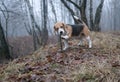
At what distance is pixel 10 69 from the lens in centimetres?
591

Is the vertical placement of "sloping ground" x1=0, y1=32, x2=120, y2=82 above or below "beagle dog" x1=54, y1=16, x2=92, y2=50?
below

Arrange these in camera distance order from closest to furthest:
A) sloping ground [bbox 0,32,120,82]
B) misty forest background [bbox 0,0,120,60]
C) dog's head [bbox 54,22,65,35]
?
sloping ground [bbox 0,32,120,82] → dog's head [bbox 54,22,65,35] → misty forest background [bbox 0,0,120,60]

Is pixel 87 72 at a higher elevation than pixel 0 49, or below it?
higher

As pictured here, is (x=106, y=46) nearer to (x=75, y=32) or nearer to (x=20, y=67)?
(x=75, y=32)

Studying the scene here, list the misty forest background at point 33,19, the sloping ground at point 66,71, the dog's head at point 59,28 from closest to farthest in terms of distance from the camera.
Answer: the sloping ground at point 66,71 < the dog's head at point 59,28 < the misty forest background at point 33,19

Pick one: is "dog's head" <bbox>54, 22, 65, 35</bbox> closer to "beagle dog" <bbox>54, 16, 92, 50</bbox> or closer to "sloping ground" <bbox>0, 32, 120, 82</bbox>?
"beagle dog" <bbox>54, 16, 92, 50</bbox>

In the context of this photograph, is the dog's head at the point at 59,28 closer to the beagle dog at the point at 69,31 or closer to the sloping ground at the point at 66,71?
the beagle dog at the point at 69,31

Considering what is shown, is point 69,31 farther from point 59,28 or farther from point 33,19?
point 33,19

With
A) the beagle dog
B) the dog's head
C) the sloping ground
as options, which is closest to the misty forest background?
the beagle dog

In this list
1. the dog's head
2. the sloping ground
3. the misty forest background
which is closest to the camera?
the sloping ground

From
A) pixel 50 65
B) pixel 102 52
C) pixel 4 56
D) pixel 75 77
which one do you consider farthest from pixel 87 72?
pixel 4 56

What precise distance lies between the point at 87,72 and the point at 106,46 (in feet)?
11.4

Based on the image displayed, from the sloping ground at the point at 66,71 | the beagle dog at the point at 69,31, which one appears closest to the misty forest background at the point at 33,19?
the beagle dog at the point at 69,31

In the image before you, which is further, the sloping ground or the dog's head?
the dog's head
